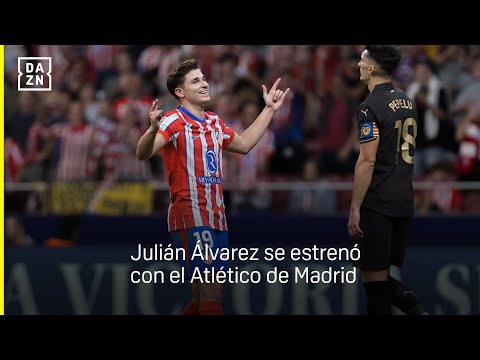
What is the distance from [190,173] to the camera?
8375mm

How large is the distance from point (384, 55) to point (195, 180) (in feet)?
4.97

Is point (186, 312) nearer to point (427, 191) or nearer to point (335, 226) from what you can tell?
point (335, 226)

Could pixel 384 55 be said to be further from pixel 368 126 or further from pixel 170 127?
pixel 170 127

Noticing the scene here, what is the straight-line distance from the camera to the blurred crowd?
1391 centimetres

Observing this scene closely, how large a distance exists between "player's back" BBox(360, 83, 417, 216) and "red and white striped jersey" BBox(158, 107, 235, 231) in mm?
1030

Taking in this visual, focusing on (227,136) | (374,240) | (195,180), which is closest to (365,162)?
(374,240)

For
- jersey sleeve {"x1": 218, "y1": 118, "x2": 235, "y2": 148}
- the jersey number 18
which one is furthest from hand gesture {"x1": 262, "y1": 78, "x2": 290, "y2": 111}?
the jersey number 18

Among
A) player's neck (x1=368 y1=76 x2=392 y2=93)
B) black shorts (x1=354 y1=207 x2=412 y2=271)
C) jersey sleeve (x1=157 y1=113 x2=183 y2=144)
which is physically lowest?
black shorts (x1=354 y1=207 x2=412 y2=271)

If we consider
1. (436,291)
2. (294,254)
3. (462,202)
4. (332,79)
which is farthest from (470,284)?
(332,79)

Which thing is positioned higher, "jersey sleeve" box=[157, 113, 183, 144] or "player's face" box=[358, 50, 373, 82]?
"player's face" box=[358, 50, 373, 82]

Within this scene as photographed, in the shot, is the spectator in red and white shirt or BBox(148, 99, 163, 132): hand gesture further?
the spectator in red and white shirt

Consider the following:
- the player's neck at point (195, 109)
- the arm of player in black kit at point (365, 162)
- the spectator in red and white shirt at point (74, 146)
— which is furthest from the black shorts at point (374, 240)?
the spectator in red and white shirt at point (74, 146)

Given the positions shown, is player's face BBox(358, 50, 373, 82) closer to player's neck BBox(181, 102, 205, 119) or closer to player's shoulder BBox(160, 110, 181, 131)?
player's neck BBox(181, 102, 205, 119)

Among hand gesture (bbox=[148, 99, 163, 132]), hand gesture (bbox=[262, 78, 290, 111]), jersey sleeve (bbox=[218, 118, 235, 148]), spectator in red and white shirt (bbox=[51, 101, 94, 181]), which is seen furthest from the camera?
spectator in red and white shirt (bbox=[51, 101, 94, 181])
